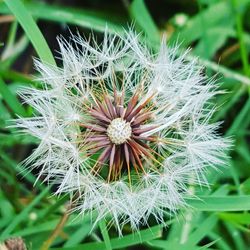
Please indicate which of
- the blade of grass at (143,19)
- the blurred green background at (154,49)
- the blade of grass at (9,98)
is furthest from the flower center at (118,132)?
the blade of grass at (143,19)

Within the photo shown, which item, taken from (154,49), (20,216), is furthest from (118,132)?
(154,49)

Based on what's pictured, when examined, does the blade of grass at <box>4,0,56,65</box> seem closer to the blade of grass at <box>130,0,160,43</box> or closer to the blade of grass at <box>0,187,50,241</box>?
the blade of grass at <box>0,187,50,241</box>

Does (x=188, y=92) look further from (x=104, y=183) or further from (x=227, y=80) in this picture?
(x=227, y=80)

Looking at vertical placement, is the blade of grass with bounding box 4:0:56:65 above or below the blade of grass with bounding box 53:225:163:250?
above

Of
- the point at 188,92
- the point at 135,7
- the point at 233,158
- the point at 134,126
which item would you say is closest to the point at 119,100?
the point at 134,126

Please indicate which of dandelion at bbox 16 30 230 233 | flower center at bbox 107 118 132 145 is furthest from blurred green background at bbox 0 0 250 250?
flower center at bbox 107 118 132 145
